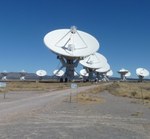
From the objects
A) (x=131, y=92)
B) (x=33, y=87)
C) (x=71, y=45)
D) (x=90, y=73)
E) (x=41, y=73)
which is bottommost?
(x=131, y=92)

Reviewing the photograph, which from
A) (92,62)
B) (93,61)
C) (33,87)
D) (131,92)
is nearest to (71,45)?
(33,87)

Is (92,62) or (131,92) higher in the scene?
(92,62)

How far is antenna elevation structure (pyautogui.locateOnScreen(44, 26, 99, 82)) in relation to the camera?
A: 111562mm

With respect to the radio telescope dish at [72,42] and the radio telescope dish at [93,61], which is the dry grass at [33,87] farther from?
the radio telescope dish at [93,61]

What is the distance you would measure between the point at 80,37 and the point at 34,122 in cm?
9843

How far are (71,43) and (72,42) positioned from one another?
105cm

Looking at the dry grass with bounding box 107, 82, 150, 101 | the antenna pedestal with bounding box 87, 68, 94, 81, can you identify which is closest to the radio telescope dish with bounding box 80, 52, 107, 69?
the antenna pedestal with bounding box 87, 68, 94, 81

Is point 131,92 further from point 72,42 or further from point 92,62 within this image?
point 92,62

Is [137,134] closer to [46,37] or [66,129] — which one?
[66,129]

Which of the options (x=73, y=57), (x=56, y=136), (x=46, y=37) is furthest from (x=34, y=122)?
(x=73, y=57)

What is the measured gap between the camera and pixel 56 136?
A: 16.5 m

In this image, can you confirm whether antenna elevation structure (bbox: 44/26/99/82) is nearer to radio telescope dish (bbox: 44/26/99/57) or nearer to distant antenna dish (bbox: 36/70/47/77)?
radio telescope dish (bbox: 44/26/99/57)

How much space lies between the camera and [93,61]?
165 metres

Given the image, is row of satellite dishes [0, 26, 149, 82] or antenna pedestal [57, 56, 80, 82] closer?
row of satellite dishes [0, 26, 149, 82]
